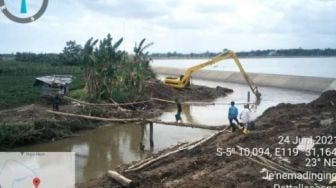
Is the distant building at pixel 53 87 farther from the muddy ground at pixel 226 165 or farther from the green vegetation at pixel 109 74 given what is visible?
the muddy ground at pixel 226 165

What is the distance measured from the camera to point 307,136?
10.4 meters

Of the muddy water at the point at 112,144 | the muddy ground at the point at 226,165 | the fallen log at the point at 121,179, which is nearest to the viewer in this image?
the muddy ground at the point at 226,165

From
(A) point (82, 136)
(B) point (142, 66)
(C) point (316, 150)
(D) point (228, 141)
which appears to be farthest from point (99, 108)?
(C) point (316, 150)

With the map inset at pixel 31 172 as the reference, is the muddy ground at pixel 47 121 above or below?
below

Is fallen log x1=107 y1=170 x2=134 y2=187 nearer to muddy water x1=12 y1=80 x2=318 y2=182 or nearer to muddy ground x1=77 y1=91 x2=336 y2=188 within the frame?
muddy ground x1=77 y1=91 x2=336 y2=188

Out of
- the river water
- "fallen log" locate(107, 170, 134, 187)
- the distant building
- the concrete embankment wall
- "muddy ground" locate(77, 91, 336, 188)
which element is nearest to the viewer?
"muddy ground" locate(77, 91, 336, 188)

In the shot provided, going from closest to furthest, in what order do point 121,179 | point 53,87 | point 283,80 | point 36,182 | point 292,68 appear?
point 36,182, point 121,179, point 53,87, point 283,80, point 292,68

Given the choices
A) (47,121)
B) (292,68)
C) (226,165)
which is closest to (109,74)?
(47,121)

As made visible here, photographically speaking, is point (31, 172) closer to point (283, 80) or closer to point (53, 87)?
point (53, 87)

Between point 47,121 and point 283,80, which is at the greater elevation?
point 283,80

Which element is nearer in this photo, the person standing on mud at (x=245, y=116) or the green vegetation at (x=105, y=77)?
the person standing on mud at (x=245, y=116)

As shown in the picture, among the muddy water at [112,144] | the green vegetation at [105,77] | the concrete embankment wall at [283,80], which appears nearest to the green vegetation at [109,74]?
the green vegetation at [105,77]

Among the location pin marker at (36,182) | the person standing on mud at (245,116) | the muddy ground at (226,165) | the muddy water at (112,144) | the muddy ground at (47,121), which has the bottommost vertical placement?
the muddy water at (112,144)

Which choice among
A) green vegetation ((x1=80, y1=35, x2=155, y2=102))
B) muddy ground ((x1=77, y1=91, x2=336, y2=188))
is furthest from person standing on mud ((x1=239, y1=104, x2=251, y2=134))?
green vegetation ((x1=80, y1=35, x2=155, y2=102))
